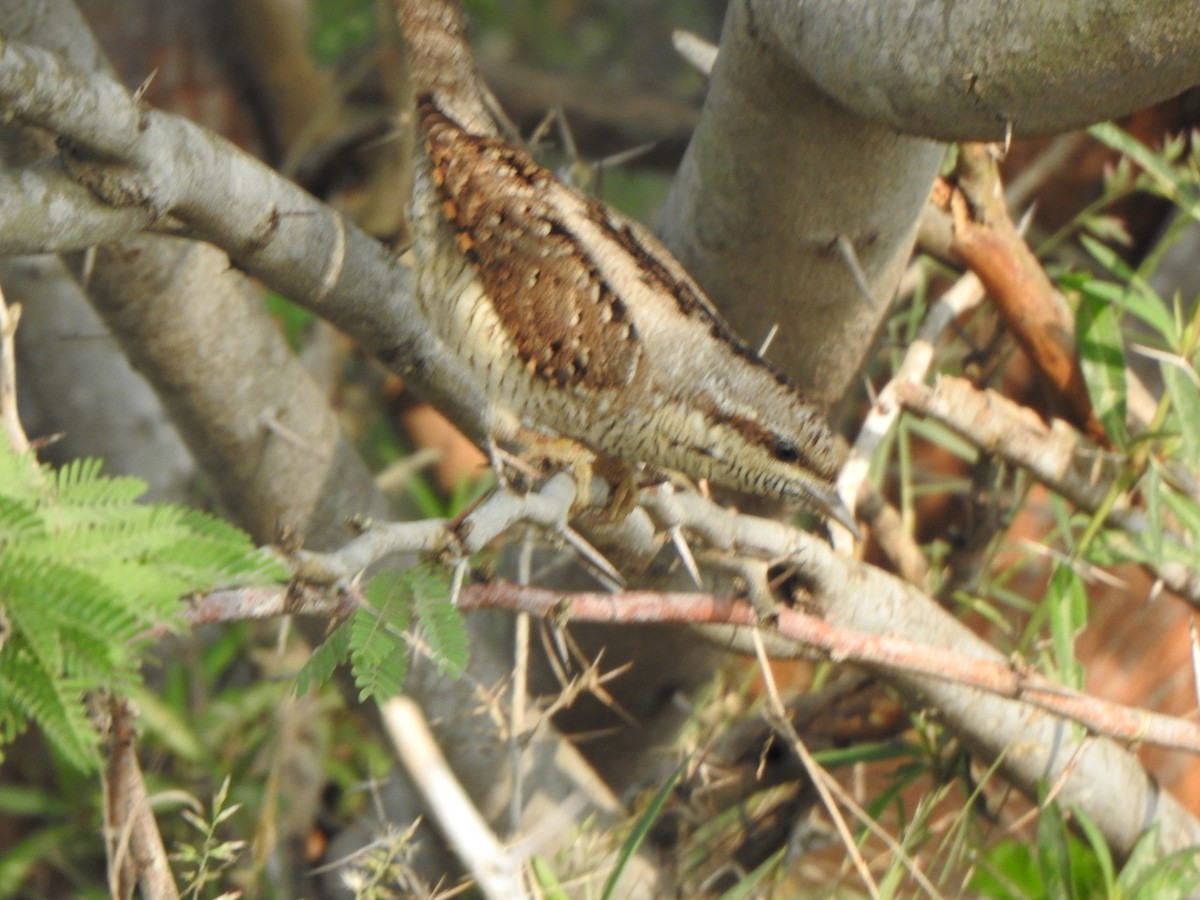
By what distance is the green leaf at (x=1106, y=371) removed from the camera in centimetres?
242

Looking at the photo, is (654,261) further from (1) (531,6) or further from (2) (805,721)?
(1) (531,6)

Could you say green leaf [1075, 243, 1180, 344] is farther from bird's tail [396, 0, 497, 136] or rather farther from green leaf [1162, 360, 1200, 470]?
bird's tail [396, 0, 497, 136]

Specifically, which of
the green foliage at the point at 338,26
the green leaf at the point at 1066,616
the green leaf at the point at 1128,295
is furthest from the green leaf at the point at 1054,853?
the green foliage at the point at 338,26

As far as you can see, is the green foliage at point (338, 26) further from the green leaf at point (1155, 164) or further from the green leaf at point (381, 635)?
the green leaf at point (381, 635)

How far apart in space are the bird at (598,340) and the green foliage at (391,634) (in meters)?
0.51

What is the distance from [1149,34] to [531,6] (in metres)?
6.76

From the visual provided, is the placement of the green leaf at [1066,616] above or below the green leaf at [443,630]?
below

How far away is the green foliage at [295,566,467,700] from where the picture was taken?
1.40 m

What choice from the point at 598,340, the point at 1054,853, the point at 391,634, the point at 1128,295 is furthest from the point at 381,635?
the point at 1128,295

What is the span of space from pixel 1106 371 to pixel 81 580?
204cm

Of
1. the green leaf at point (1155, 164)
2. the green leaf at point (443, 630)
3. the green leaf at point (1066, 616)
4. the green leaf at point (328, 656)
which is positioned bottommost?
the green leaf at point (1066, 616)

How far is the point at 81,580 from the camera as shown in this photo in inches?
47.8

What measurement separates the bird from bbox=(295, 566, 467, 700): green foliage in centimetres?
51

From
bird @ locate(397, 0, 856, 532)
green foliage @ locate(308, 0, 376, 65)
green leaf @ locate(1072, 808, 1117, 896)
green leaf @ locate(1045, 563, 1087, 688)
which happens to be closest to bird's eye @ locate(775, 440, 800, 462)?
bird @ locate(397, 0, 856, 532)
